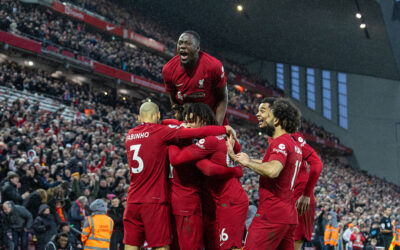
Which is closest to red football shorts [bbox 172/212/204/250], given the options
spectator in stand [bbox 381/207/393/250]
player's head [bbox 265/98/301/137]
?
player's head [bbox 265/98/301/137]

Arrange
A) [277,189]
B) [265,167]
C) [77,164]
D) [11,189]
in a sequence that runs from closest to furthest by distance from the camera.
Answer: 1. [265,167]
2. [277,189]
3. [11,189]
4. [77,164]

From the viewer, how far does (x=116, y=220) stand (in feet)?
34.4

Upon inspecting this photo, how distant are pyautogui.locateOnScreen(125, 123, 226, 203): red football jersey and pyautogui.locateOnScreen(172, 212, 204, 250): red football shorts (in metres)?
0.31

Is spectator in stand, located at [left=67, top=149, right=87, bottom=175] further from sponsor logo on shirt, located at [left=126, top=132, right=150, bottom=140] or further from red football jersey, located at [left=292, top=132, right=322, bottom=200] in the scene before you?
red football jersey, located at [left=292, top=132, right=322, bottom=200]

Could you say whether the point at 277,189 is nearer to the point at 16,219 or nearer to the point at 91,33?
the point at 16,219

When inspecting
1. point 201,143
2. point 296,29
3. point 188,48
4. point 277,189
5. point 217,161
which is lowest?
point 277,189

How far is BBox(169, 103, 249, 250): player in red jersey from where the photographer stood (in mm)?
5023

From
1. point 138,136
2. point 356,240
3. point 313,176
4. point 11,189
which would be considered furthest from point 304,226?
point 356,240

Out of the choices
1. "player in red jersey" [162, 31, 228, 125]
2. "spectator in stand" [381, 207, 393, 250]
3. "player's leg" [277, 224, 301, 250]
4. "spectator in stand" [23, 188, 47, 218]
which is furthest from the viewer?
"spectator in stand" [381, 207, 393, 250]

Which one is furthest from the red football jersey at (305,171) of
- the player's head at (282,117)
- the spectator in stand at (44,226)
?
the spectator in stand at (44,226)

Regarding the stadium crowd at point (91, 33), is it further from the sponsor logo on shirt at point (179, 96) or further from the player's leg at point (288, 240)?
the player's leg at point (288, 240)

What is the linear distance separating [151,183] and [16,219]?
536cm

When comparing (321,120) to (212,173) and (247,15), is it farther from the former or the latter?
(212,173)

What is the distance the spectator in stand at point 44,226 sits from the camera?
9.49 m
